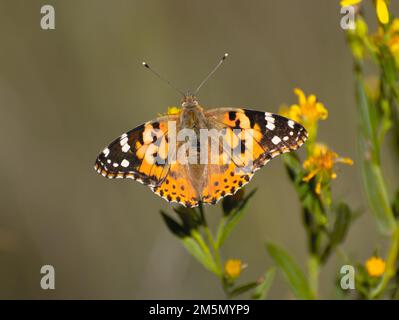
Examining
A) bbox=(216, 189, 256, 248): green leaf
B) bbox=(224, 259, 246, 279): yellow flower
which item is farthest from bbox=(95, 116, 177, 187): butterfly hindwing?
bbox=(224, 259, 246, 279): yellow flower

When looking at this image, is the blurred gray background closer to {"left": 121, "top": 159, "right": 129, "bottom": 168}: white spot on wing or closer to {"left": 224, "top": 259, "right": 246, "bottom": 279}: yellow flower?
{"left": 224, "top": 259, "right": 246, "bottom": 279}: yellow flower

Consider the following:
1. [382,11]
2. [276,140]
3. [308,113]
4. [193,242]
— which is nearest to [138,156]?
[193,242]

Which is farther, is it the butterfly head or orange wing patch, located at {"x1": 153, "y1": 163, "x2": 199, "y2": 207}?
the butterfly head

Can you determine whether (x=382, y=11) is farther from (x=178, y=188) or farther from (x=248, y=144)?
(x=178, y=188)

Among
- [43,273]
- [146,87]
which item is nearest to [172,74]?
[146,87]

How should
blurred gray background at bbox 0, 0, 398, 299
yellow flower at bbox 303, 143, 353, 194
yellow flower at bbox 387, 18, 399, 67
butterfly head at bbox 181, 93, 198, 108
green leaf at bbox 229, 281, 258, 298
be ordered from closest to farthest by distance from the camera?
green leaf at bbox 229, 281, 258, 298, yellow flower at bbox 303, 143, 353, 194, yellow flower at bbox 387, 18, 399, 67, butterfly head at bbox 181, 93, 198, 108, blurred gray background at bbox 0, 0, 398, 299

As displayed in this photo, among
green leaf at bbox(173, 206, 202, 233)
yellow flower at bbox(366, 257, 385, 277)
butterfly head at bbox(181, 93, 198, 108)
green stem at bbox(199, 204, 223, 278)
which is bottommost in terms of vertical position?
yellow flower at bbox(366, 257, 385, 277)

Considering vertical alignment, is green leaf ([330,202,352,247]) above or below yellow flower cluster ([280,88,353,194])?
below

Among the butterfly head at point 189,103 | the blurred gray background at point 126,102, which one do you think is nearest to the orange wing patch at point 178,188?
the butterfly head at point 189,103

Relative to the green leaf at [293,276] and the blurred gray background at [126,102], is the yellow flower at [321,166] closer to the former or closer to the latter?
the green leaf at [293,276]
